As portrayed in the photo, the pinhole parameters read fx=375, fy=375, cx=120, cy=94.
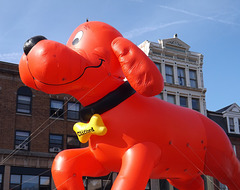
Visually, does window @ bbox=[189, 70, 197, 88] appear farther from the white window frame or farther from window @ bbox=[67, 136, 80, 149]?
window @ bbox=[67, 136, 80, 149]

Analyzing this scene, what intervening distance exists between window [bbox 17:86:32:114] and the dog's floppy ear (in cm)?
1636

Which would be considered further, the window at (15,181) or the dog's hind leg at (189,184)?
the window at (15,181)

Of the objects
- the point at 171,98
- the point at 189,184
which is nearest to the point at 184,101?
the point at 171,98

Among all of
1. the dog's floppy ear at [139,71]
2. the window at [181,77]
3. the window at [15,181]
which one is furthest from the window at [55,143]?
the dog's floppy ear at [139,71]

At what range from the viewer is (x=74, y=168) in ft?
24.1

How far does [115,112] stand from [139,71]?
0.91 meters

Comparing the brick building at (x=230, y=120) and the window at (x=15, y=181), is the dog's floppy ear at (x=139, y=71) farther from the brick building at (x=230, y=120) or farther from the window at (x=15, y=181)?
the brick building at (x=230, y=120)

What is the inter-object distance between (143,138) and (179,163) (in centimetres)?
115

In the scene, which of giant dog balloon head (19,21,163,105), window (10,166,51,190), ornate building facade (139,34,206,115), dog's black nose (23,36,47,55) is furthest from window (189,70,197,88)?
dog's black nose (23,36,47,55)

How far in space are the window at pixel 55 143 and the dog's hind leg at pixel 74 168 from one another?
15.1 m

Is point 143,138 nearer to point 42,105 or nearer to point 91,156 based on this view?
point 91,156

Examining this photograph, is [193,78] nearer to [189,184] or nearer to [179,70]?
[179,70]

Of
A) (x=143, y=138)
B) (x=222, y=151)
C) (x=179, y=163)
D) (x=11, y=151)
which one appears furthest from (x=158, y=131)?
(x=11, y=151)

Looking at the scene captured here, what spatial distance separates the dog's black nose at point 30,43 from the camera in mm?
6678
